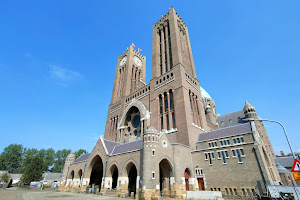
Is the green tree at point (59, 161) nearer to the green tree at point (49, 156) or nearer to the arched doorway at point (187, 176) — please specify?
the green tree at point (49, 156)

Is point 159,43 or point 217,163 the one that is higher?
point 159,43

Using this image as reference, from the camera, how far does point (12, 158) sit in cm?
8275

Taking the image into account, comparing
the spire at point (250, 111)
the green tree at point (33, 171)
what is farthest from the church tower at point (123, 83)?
the spire at point (250, 111)

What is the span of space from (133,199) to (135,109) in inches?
936

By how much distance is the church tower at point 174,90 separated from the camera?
29.8 meters

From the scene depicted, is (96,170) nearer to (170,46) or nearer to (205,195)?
(205,195)

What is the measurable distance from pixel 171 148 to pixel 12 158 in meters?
98.0

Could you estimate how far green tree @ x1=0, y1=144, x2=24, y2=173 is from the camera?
8088 cm

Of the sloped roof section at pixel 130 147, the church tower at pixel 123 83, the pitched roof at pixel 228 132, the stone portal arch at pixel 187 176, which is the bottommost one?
the stone portal arch at pixel 187 176

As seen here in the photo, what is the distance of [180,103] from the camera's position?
101 feet

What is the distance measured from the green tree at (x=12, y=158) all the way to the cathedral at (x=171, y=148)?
6540 centimetres

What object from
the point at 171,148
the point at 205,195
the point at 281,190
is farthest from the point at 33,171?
the point at 281,190

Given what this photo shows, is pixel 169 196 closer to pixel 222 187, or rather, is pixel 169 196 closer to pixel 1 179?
pixel 222 187

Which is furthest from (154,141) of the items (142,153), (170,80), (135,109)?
(135,109)
